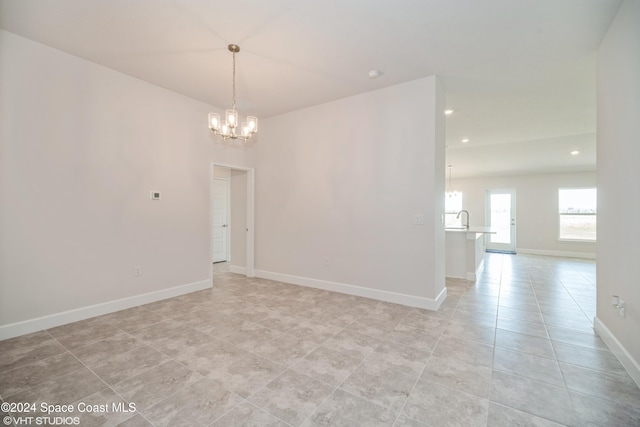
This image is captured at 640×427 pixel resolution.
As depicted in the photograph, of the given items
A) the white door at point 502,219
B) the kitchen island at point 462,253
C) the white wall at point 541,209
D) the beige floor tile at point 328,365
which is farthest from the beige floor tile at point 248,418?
the white wall at point 541,209

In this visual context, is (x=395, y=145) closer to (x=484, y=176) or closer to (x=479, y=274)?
(x=479, y=274)

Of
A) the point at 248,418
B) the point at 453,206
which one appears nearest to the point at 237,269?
the point at 248,418

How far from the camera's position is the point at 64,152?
3.04m

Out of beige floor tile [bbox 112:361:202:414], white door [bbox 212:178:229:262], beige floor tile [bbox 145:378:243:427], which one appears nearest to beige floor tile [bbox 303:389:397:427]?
beige floor tile [bbox 145:378:243:427]

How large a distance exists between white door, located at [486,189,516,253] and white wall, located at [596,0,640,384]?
7.49m

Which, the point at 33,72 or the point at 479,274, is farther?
the point at 479,274

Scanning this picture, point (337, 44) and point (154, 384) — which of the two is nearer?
point (154, 384)

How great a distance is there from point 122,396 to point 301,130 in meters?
4.04

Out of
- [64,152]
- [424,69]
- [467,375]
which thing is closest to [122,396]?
[467,375]

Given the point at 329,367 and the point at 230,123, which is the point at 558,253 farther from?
the point at 230,123

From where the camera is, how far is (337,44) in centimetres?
286

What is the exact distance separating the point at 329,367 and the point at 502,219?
983cm

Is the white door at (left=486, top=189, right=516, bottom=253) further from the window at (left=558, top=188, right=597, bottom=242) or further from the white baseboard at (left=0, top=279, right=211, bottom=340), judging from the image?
the white baseboard at (left=0, top=279, right=211, bottom=340)

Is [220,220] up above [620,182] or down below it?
below
